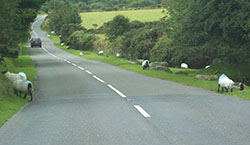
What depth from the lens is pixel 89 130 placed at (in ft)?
27.3

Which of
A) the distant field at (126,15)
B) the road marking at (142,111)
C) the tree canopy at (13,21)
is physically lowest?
the road marking at (142,111)

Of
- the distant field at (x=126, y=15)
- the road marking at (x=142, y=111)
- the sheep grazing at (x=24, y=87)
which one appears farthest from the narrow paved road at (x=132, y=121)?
the distant field at (x=126, y=15)

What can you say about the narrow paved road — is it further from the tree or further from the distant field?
the distant field

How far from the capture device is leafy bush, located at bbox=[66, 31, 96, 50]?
7366cm

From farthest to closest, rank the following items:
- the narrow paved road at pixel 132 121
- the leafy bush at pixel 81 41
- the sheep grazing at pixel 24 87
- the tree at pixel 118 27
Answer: the leafy bush at pixel 81 41
the tree at pixel 118 27
the sheep grazing at pixel 24 87
the narrow paved road at pixel 132 121

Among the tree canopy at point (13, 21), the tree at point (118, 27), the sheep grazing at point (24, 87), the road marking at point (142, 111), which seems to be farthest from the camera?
the tree at point (118, 27)

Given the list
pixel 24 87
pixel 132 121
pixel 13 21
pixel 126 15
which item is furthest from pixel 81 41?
pixel 132 121

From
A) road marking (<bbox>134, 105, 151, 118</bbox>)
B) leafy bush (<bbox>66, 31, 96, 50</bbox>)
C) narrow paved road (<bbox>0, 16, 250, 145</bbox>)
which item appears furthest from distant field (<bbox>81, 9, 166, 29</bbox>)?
road marking (<bbox>134, 105, 151, 118</bbox>)

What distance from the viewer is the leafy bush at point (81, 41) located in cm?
7366

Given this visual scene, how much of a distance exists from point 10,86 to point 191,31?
55.0 feet

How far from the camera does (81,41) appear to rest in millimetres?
74875

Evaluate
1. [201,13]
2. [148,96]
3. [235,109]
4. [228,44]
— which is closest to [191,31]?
[201,13]

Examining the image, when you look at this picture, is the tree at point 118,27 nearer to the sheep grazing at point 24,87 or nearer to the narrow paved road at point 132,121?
the sheep grazing at point 24,87

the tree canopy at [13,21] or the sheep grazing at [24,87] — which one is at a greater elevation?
the tree canopy at [13,21]
